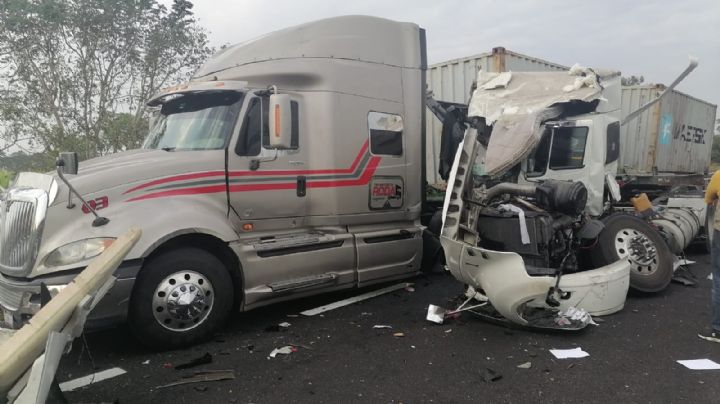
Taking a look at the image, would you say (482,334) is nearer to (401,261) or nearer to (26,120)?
(401,261)

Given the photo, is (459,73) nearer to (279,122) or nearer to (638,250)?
(638,250)

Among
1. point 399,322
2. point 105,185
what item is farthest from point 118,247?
point 399,322

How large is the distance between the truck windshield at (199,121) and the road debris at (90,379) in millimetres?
2146

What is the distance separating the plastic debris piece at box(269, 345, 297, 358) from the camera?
14.2 ft

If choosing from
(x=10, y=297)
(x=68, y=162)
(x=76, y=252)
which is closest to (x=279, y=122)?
(x=68, y=162)

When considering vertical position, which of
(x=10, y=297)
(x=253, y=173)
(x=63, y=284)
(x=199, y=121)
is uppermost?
(x=199, y=121)

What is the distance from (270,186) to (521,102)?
3.95 metres

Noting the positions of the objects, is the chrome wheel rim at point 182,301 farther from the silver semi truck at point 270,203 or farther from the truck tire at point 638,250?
the truck tire at point 638,250

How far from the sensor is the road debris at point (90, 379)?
147 inches

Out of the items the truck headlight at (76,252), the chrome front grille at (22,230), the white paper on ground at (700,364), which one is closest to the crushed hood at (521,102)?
the white paper on ground at (700,364)

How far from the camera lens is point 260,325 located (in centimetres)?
518

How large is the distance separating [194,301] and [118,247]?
1363 millimetres

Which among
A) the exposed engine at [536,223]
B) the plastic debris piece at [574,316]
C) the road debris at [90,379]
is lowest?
the road debris at [90,379]

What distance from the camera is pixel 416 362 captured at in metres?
4.11
